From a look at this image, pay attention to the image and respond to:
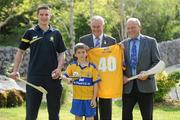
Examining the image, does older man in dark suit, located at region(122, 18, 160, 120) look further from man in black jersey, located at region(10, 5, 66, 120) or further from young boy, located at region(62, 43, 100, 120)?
man in black jersey, located at region(10, 5, 66, 120)

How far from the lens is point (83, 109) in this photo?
244 inches

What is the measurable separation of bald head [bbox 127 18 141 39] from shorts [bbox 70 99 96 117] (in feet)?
3.38

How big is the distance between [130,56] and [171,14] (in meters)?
20.6

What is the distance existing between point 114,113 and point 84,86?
3.62m

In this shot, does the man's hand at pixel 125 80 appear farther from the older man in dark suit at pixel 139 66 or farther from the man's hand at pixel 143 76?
the man's hand at pixel 143 76

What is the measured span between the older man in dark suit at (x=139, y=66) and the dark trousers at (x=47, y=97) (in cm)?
88

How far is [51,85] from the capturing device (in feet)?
19.5

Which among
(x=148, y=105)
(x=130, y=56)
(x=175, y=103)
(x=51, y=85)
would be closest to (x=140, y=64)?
(x=130, y=56)

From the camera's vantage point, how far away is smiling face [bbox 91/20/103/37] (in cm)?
605

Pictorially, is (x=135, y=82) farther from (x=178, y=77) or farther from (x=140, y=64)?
(x=178, y=77)

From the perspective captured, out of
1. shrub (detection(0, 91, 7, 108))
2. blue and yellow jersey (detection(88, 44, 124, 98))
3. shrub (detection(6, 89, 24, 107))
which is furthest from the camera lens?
shrub (detection(6, 89, 24, 107))

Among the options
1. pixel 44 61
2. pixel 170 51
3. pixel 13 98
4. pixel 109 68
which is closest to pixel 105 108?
pixel 109 68

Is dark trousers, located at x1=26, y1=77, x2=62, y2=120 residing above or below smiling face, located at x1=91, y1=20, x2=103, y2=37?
below

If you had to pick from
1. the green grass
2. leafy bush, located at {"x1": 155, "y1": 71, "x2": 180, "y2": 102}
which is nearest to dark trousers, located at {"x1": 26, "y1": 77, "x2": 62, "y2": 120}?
the green grass
